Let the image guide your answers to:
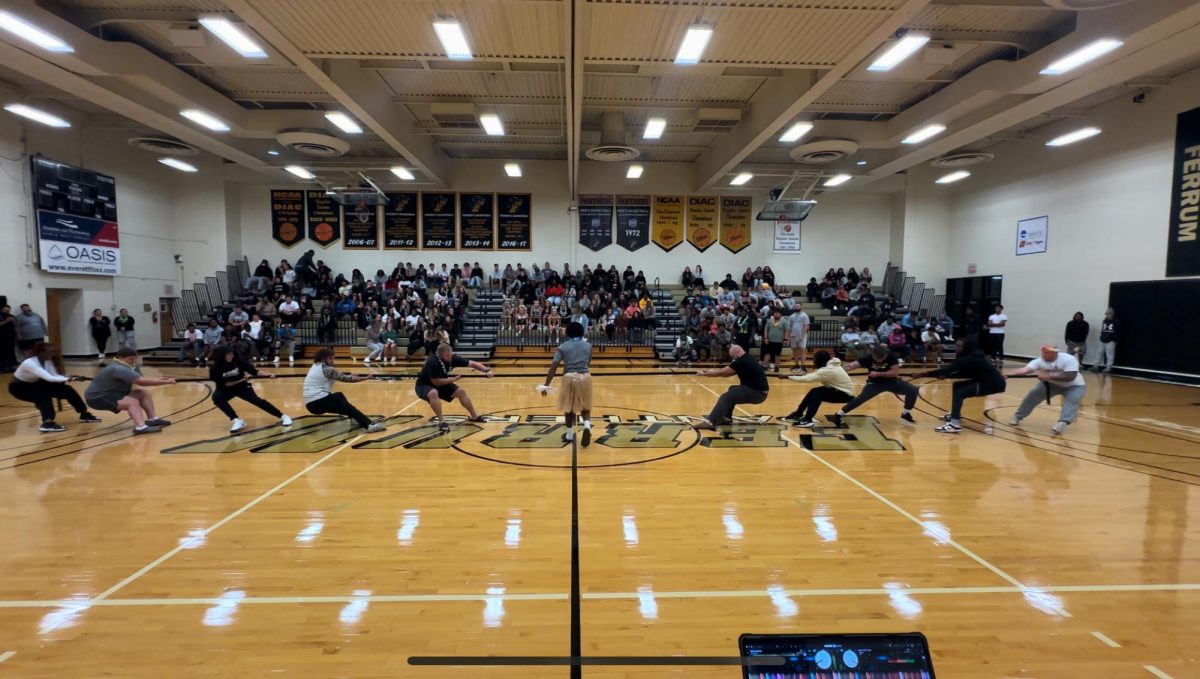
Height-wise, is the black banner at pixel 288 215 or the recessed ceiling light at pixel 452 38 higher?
the recessed ceiling light at pixel 452 38

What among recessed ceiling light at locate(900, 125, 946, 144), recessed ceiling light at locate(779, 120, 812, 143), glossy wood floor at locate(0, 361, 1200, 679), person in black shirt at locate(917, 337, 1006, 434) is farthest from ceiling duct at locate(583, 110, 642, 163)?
glossy wood floor at locate(0, 361, 1200, 679)

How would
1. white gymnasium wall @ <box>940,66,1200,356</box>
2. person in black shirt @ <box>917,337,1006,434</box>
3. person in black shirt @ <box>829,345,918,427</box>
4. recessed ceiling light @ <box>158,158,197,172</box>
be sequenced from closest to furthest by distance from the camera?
person in black shirt @ <box>917,337,1006,434</box> → person in black shirt @ <box>829,345,918,427</box> → white gymnasium wall @ <box>940,66,1200,356</box> → recessed ceiling light @ <box>158,158,197,172</box>

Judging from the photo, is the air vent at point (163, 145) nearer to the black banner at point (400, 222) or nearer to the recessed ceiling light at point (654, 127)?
the black banner at point (400, 222)

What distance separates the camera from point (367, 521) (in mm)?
4516

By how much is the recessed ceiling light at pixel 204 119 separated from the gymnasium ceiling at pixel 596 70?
0.93 feet

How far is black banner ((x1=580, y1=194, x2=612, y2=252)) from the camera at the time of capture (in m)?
22.6

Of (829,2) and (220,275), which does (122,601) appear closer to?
(829,2)

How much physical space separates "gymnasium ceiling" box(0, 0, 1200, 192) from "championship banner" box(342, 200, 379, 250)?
3418 mm

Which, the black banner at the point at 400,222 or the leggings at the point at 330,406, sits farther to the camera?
the black banner at the point at 400,222

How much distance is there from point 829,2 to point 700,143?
1082 centimetres

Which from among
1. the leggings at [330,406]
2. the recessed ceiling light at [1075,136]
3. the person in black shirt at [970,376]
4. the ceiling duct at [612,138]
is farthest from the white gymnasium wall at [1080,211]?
the leggings at [330,406]

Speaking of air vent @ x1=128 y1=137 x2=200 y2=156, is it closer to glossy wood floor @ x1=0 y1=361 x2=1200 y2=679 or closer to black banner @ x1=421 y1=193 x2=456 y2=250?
black banner @ x1=421 y1=193 x2=456 y2=250

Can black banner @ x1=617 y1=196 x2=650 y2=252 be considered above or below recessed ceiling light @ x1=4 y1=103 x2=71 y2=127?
below

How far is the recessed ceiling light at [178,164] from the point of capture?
18.5 meters
